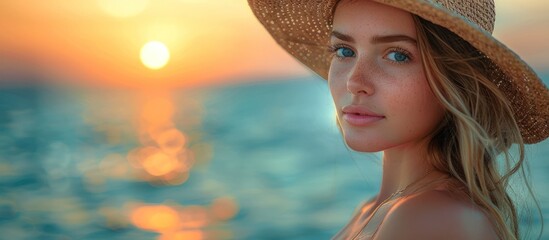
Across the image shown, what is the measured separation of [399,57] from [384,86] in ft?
0.27

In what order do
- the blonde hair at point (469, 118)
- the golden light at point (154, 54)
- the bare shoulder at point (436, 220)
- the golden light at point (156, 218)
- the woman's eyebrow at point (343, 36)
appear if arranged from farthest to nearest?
1. the golden light at point (154, 54)
2. the golden light at point (156, 218)
3. the woman's eyebrow at point (343, 36)
4. the blonde hair at point (469, 118)
5. the bare shoulder at point (436, 220)

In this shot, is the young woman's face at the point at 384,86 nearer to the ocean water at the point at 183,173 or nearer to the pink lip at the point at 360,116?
the pink lip at the point at 360,116

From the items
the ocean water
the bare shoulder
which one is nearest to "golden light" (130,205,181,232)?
the ocean water

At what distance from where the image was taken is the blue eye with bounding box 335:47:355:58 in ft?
8.44

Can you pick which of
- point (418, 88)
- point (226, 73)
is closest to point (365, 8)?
point (418, 88)

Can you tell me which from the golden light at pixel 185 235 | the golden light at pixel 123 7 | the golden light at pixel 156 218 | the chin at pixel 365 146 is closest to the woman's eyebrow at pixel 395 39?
the chin at pixel 365 146

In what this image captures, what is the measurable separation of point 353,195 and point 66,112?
6.46 m

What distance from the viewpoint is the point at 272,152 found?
984 cm

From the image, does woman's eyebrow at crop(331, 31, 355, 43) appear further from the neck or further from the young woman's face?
the neck

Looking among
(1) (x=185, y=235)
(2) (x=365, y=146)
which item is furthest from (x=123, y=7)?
(2) (x=365, y=146)

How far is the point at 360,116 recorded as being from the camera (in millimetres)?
2488

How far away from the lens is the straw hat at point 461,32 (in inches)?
92.6

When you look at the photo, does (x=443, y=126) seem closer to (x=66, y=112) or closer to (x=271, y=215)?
(x=271, y=215)

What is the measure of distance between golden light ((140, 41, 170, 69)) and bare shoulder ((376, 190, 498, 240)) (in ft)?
49.0
